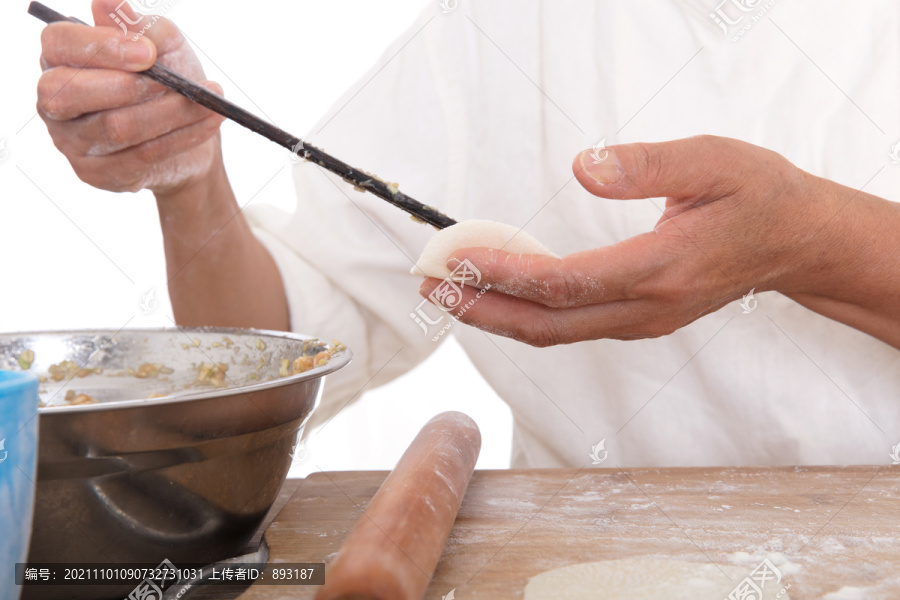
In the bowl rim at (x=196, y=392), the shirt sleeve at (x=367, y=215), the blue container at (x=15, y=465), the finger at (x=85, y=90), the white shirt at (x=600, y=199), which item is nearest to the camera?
the blue container at (x=15, y=465)

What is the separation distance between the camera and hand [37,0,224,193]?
89 centimetres

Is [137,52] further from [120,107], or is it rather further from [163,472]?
[163,472]

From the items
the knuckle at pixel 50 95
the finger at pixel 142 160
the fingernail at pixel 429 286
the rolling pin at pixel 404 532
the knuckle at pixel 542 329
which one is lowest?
the rolling pin at pixel 404 532

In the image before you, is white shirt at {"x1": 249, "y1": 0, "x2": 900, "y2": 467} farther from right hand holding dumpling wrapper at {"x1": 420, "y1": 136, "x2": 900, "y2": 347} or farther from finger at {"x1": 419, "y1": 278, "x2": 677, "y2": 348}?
finger at {"x1": 419, "y1": 278, "x2": 677, "y2": 348}

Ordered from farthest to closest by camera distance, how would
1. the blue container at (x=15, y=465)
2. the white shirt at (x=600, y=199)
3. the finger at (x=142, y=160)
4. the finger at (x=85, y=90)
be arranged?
1. the white shirt at (x=600, y=199)
2. the finger at (x=142, y=160)
3. the finger at (x=85, y=90)
4. the blue container at (x=15, y=465)

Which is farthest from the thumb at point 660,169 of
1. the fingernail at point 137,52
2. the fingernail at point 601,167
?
the fingernail at point 137,52

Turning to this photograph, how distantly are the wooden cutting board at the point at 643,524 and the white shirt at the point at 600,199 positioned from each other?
1.13 feet

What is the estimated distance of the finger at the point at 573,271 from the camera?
33.0 inches

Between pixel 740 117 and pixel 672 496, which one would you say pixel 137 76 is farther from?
pixel 740 117

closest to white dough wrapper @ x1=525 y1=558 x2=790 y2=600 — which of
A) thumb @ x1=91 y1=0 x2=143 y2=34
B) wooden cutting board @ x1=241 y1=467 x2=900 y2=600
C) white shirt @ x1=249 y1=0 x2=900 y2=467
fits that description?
wooden cutting board @ x1=241 y1=467 x2=900 y2=600

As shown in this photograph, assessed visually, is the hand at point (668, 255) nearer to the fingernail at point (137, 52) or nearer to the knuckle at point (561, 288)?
the knuckle at point (561, 288)

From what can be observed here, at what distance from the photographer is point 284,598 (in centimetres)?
63

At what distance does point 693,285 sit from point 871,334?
18.5 inches

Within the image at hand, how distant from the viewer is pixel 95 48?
0.89 metres
